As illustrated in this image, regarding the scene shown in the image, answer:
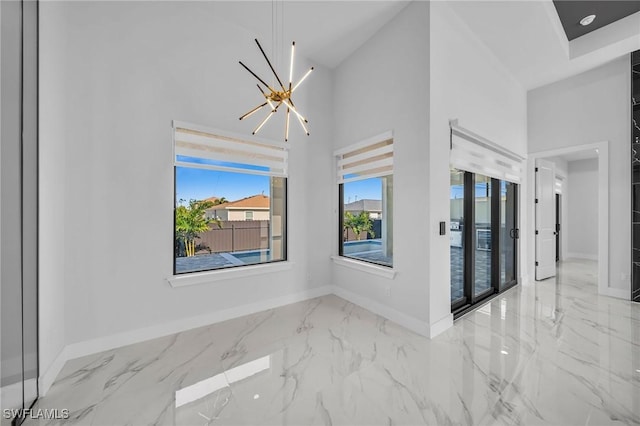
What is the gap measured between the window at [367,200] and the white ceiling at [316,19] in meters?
1.38

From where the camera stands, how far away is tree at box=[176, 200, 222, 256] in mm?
2871

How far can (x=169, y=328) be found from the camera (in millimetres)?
2674

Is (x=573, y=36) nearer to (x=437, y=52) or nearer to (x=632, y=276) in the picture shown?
→ (x=437, y=52)

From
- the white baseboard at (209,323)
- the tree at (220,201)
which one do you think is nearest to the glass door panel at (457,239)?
the white baseboard at (209,323)

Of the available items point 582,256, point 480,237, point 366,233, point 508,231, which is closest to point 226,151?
point 366,233

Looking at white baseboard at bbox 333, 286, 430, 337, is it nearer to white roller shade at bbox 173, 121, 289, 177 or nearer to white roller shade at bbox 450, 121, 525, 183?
white roller shade at bbox 450, 121, 525, 183

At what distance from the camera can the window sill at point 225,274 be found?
2.74 m

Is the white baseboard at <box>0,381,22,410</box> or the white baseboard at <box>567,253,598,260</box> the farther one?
the white baseboard at <box>567,253,598,260</box>

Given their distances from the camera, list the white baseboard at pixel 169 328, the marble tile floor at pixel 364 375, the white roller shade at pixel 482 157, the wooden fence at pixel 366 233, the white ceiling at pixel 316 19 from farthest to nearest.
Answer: the wooden fence at pixel 366 233 → the white roller shade at pixel 482 157 → the white ceiling at pixel 316 19 → the white baseboard at pixel 169 328 → the marble tile floor at pixel 364 375

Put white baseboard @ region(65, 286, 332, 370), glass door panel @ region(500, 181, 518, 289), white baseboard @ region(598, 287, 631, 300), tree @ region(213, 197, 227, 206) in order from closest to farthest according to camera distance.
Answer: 1. white baseboard @ region(65, 286, 332, 370)
2. tree @ region(213, 197, 227, 206)
3. white baseboard @ region(598, 287, 631, 300)
4. glass door panel @ region(500, 181, 518, 289)

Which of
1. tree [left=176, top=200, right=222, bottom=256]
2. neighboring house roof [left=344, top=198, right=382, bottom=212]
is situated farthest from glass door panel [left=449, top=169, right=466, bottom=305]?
tree [left=176, top=200, right=222, bottom=256]

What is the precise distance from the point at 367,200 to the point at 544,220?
3.73 metres

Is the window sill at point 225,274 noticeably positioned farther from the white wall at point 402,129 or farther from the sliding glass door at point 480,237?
the sliding glass door at point 480,237

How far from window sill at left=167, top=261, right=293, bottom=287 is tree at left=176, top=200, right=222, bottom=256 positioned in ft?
0.97
